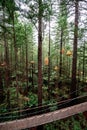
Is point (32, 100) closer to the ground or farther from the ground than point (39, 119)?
closer to the ground

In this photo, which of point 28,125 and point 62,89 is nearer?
point 28,125

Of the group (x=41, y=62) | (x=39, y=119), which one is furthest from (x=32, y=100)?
(x=39, y=119)

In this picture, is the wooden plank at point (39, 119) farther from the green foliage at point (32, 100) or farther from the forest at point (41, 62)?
the green foliage at point (32, 100)

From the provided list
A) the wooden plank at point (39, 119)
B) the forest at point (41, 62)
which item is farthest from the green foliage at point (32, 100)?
the wooden plank at point (39, 119)

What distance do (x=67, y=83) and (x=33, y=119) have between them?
13.7 metres

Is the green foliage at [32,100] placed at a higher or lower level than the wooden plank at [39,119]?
lower

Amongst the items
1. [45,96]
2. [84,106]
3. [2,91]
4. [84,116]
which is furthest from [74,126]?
[84,106]

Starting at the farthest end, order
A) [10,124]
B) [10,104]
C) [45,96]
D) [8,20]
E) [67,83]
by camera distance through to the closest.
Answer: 1. [67,83]
2. [45,96]
3. [10,104]
4. [8,20]
5. [10,124]

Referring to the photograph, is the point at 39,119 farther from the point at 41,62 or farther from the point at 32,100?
the point at 32,100

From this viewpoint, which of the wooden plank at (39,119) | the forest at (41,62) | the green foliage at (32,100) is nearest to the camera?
the wooden plank at (39,119)

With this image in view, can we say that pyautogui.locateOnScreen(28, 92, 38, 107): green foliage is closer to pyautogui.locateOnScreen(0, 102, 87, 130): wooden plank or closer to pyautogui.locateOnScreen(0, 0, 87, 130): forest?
pyautogui.locateOnScreen(0, 0, 87, 130): forest

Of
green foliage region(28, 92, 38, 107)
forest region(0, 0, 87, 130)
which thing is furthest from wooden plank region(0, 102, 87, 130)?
green foliage region(28, 92, 38, 107)

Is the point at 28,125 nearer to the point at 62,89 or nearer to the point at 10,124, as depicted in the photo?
the point at 10,124

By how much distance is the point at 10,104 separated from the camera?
15180mm
